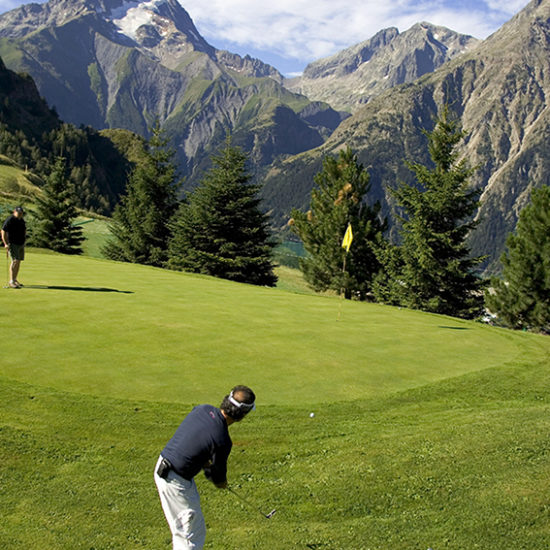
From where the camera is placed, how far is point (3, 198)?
74812 mm

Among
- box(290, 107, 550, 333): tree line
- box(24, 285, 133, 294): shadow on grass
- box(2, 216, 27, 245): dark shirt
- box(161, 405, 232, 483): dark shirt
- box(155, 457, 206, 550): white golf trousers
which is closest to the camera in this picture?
box(161, 405, 232, 483): dark shirt

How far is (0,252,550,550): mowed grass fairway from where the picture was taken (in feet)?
21.7

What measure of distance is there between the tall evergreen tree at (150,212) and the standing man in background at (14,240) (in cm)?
3949

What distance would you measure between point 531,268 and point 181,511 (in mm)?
40954

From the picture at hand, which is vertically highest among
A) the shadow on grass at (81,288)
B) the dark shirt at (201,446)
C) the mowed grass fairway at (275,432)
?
the dark shirt at (201,446)

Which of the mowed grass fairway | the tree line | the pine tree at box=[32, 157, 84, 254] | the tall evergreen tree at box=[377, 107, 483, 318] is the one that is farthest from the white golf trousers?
the pine tree at box=[32, 157, 84, 254]

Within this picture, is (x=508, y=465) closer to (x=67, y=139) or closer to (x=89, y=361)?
(x=89, y=361)

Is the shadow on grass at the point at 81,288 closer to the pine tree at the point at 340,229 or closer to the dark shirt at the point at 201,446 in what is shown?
the dark shirt at the point at 201,446

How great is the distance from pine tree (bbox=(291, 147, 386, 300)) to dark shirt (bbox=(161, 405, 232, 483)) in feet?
139

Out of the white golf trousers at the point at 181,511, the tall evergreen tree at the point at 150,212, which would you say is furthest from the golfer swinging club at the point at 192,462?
the tall evergreen tree at the point at 150,212

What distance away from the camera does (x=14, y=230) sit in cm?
1708

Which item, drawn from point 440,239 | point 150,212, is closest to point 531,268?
point 440,239

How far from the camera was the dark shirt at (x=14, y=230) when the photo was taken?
55.3 feet

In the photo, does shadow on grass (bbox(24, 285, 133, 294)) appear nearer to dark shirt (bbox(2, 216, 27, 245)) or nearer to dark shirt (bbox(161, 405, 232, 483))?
dark shirt (bbox(2, 216, 27, 245))
